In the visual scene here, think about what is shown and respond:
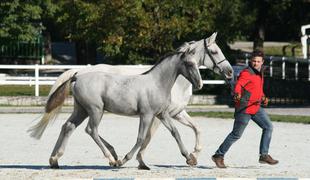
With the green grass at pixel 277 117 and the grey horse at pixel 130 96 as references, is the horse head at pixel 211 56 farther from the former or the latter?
the green grass at pixel 277 117

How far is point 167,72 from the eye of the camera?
14750 millimetres

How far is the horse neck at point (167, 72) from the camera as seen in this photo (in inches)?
576

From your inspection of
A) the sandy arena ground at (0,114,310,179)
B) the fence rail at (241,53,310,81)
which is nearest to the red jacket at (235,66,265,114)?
the sandy arena ground at (0,114,310,179)

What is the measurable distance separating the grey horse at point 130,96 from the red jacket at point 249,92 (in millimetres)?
704

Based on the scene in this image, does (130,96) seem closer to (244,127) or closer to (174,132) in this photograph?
(174,132)

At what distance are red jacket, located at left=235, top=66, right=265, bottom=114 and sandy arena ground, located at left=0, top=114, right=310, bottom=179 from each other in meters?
0.87

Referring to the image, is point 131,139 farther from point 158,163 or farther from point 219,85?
point 219,85

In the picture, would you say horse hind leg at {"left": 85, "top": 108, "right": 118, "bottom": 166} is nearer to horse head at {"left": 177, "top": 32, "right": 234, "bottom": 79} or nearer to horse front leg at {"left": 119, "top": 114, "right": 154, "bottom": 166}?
horse front leg at {"left": 119, "top": 114, "right": 154, "bottom": 166}

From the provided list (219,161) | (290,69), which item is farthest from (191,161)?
(290,69)

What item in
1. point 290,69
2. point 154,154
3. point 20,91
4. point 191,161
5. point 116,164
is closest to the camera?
point 116,164

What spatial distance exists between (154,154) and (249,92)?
3070 mm

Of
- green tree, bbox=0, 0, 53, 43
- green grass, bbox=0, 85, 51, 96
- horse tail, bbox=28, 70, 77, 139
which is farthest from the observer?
green tree, bbox=0, 0, 53, 43

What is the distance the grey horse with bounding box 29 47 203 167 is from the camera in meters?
14.4

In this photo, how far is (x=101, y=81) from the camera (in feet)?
48.2
